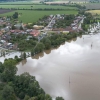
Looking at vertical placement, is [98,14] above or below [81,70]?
above

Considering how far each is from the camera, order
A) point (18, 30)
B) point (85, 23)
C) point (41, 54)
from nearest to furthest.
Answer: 1. point (41, 54)
2. point (18, 30)
3. point (85, 23)

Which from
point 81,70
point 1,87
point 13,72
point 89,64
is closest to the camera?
point 1,87

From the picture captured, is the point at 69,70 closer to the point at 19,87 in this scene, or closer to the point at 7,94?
the point at 19,87

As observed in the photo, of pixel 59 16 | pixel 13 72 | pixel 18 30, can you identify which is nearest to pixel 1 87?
pixel 13 72

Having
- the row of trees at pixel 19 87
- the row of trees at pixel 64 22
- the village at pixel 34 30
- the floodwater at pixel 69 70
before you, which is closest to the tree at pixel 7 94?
the row of trees at pixel 19 87

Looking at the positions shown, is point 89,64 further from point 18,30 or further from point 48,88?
point 18,30

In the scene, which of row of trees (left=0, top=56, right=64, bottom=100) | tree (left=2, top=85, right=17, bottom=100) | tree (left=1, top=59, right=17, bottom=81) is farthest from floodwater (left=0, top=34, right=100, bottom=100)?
tree (left=2, top=85, right=17, bottom=100)

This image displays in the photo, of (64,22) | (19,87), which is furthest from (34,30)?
(19,87)
